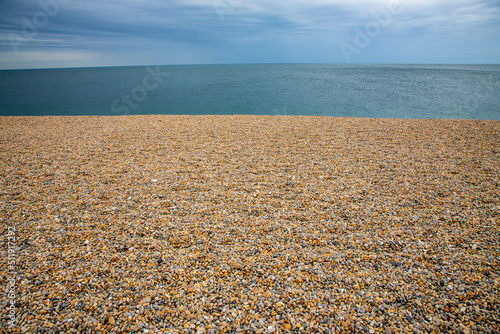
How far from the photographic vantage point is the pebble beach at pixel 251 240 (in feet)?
9.16

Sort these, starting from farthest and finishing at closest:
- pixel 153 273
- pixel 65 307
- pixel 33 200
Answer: pixel 33 200 < pixel 153 273 < pixel 65 307

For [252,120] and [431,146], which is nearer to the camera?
[431,146]

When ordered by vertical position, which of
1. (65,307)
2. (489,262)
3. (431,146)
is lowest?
(65,307)

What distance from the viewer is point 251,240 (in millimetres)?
3973

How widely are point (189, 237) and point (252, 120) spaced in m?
9.49

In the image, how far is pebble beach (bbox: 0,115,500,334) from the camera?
279 centimetres

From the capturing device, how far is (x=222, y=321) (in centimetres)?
271

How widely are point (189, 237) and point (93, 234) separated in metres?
1.56

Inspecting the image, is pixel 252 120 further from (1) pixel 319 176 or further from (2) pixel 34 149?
(2) pixel 34 149

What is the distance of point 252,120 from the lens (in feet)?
42.0

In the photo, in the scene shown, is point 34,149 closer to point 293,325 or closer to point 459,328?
point 293,325

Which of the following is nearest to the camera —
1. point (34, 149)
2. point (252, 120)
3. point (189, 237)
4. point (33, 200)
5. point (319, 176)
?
point (189, 237)

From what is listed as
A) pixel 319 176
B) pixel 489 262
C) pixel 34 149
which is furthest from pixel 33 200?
pixel 489 262

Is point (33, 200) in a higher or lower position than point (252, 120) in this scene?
lower
